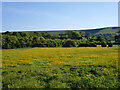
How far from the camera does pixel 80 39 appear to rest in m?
45.4

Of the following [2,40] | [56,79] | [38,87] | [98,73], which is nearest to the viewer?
[38,87]

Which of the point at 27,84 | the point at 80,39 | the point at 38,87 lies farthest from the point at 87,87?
the point at 80,39

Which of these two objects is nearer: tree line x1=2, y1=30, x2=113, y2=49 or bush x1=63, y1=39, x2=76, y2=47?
tree line x1=2, y1=30, x2=113, y2=49

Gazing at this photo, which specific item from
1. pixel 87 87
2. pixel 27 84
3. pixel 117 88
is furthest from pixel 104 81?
pixel 27 84

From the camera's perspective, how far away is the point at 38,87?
635 cm

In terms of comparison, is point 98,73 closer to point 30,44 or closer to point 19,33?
point 30,44

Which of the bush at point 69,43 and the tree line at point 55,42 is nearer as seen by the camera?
the tree line at point 55,42

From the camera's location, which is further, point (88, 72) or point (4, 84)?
point (88, 72)

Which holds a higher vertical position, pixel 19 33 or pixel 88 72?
pixel 19 33

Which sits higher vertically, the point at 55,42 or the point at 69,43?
the point at 55,42

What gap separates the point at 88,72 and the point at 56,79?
251cm

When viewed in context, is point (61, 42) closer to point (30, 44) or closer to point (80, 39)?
point (80, 39)

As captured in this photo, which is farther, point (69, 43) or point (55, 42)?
point (55, 42)

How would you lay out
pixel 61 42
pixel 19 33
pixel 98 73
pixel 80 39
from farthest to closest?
pixel 19 33, pixel 61 42, pixel 80 39, pixel 98 73
